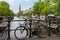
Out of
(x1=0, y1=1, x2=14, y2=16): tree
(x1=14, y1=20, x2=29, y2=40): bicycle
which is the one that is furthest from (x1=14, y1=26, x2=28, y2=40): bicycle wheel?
(x1=0, y1=1, x2=14, y2=16): tree

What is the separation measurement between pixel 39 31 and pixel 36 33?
27cm

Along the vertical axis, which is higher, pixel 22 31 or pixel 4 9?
pixel 4 9

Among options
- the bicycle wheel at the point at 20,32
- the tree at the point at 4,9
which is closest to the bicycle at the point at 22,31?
the bicycle wheel at the point at 20,32

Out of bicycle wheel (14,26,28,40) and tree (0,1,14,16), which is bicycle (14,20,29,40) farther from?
tree (0,1,14,16)

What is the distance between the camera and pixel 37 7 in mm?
59062

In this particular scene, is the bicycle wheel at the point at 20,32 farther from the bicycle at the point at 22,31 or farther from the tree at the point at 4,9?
the tree at the point at 4,9

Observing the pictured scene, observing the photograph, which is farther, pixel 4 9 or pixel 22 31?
pixel 4 9

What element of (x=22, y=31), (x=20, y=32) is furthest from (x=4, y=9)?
(x=22, y=31)

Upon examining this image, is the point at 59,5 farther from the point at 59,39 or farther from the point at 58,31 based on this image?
the point at 59,39

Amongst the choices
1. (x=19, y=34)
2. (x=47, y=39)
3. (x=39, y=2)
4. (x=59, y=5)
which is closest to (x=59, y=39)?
(x=47, y=39)

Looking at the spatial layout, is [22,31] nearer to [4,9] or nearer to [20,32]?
[20,32]

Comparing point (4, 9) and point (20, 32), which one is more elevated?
point (4, 9)

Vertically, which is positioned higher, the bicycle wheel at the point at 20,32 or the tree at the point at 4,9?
the tree at the point at 4,9

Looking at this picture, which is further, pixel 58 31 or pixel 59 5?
pixel 59 5
